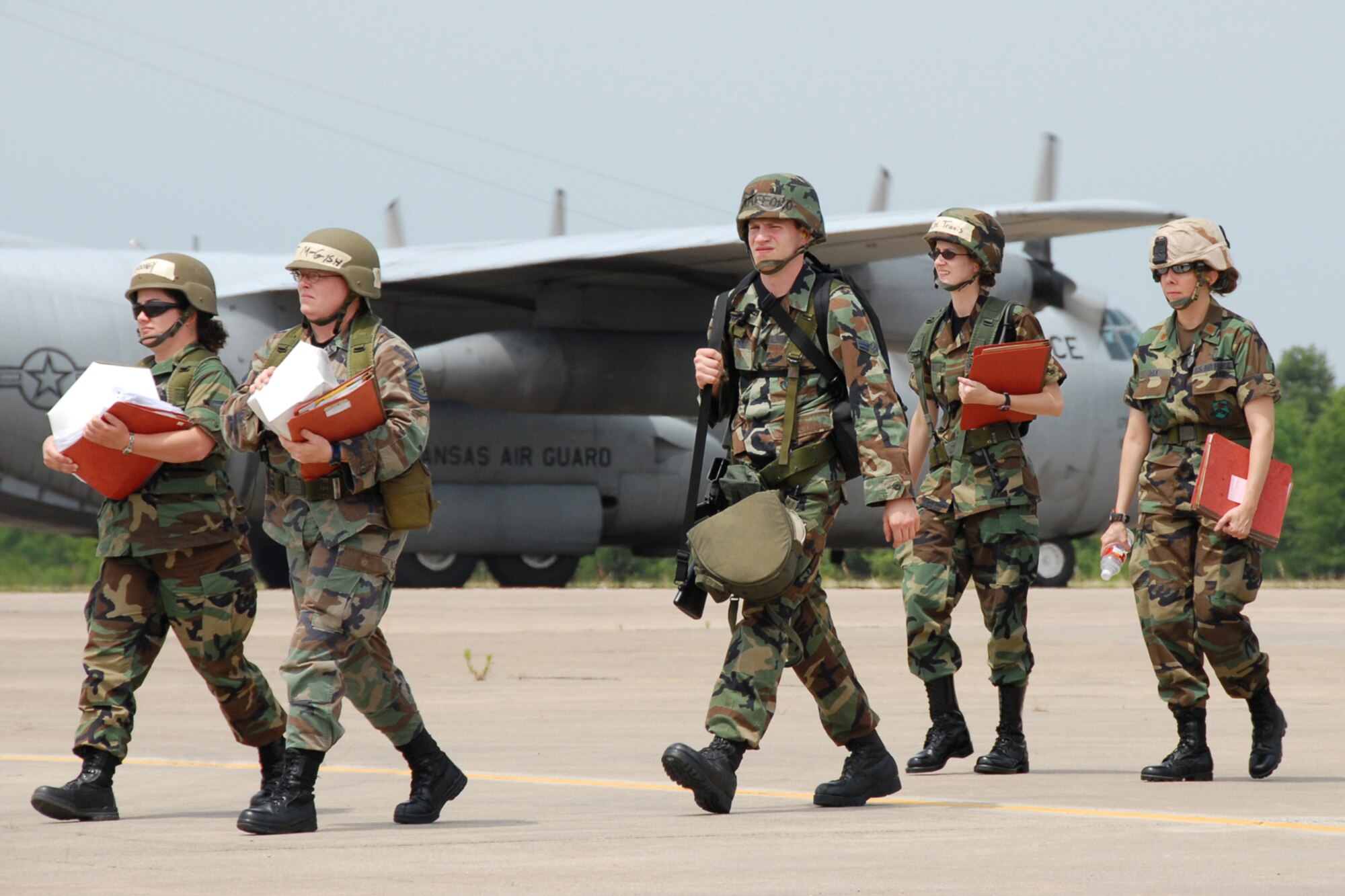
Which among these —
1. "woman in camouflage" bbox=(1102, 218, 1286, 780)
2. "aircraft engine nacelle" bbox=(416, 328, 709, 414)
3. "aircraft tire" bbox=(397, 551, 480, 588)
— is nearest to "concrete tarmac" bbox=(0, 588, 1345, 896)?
"woman in camouflage" bbox=(1102, 218, 1286, 780)

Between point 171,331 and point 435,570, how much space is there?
17.2 m

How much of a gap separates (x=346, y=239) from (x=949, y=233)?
2418mm

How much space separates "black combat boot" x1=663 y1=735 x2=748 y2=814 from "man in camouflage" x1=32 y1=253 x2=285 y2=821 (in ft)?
4.01

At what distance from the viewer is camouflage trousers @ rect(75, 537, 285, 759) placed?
5.92 meters

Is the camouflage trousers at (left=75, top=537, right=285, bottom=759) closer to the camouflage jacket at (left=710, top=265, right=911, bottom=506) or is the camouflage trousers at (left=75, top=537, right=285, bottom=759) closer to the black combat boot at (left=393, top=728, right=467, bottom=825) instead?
the black combat boot at (left=393, top=728, right=467, bottom=825)

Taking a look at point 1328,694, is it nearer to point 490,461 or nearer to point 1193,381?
point 1193,381

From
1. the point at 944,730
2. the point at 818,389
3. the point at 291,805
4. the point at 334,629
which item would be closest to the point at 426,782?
the point at 291,805

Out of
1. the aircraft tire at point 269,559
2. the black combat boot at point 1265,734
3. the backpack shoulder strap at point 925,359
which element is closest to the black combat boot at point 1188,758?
the black combat boot at point 1265,734

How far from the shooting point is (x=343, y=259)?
5.80 metres

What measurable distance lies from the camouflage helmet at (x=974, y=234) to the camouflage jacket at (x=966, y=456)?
20 cm

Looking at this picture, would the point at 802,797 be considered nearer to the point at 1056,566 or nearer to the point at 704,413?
the point at 704,413

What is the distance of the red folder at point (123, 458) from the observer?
19.2 ft

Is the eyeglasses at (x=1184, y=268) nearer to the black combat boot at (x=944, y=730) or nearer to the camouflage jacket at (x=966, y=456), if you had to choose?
the camouflage jacket at (x=966, y=456)

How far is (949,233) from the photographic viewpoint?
282 inches
